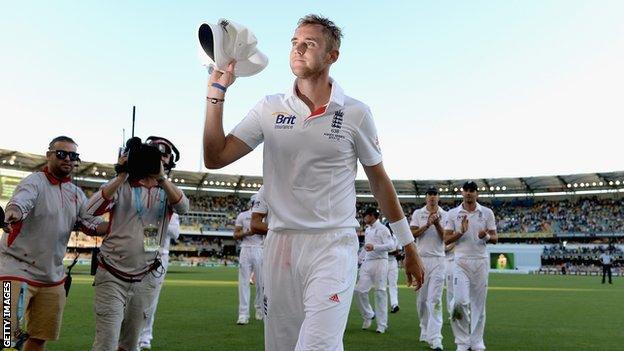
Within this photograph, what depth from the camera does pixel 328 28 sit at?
378 cm

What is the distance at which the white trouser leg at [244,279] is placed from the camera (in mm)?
12773

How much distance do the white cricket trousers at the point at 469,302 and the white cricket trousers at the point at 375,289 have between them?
2.30m

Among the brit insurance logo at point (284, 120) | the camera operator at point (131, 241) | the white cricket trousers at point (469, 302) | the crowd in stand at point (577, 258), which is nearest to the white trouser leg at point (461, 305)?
the white cricket trousers at point (469, 302)

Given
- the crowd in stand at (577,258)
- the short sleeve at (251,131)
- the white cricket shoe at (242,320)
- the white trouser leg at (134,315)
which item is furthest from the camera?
the crowd in stand at (577,258)

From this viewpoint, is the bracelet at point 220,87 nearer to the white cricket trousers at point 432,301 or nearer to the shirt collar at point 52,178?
the shirt collar at point 52,178

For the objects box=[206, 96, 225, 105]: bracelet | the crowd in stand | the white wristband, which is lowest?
the crowd in stand

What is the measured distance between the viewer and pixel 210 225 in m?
78.4

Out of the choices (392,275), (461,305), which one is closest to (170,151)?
(461,305)

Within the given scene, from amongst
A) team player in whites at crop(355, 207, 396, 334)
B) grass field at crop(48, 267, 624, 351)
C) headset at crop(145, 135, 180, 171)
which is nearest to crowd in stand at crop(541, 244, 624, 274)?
grass field at crop(48, 267, 624, 351)

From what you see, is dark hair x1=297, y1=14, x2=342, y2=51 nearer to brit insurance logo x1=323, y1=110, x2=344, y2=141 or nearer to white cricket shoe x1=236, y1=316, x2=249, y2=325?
brit insurance logo x1=323, y1=110, x2=344, y2=141

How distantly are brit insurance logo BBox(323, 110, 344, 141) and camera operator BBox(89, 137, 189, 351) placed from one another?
239 cm

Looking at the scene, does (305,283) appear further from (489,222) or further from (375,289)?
(375,289)

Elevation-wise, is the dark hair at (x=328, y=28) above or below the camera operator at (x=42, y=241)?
above

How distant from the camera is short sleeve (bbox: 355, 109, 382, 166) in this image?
3.81 meters
